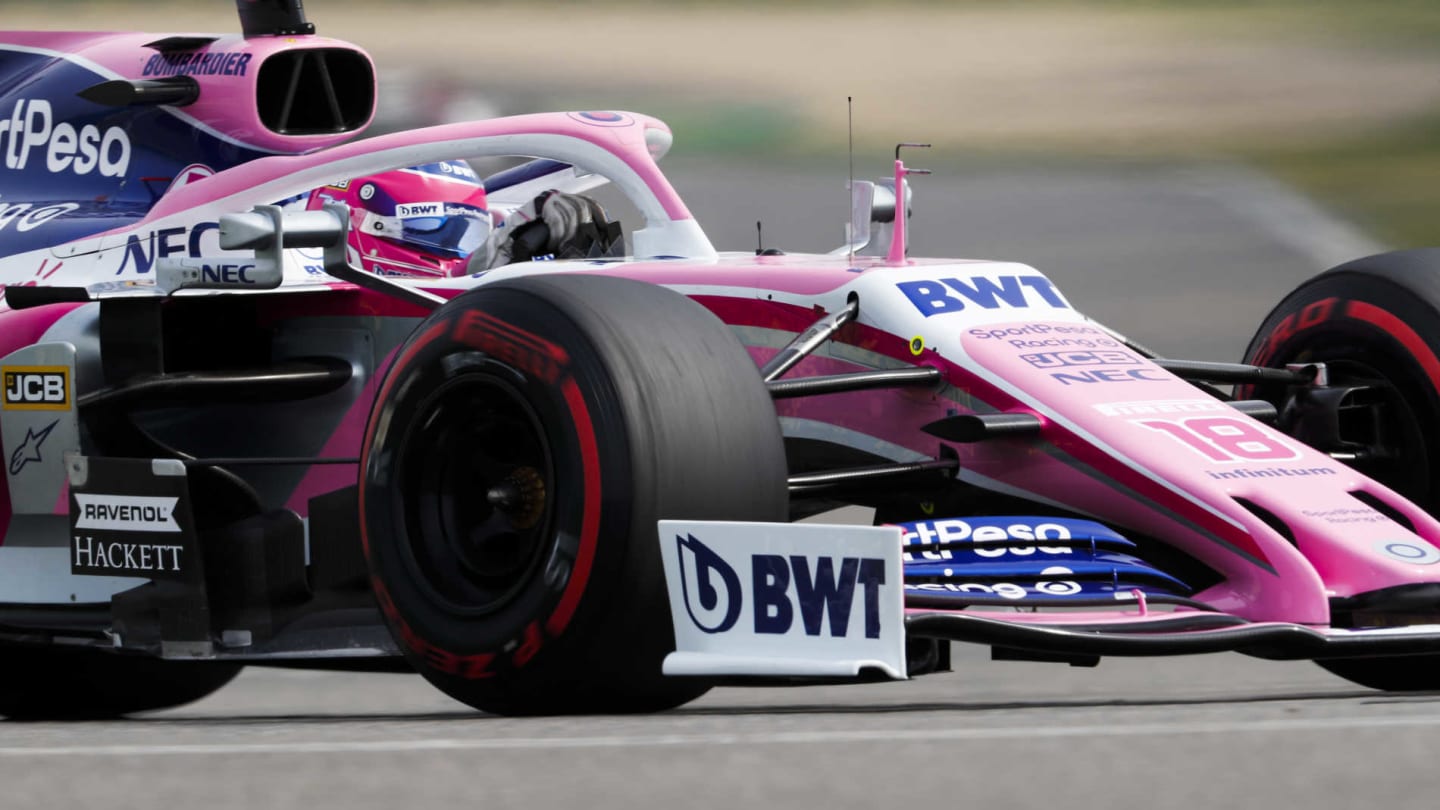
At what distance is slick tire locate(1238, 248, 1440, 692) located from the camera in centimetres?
654

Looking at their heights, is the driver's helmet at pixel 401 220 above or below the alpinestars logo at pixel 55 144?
below

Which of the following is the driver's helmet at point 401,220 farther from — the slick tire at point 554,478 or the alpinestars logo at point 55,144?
the slick tire at point 554,478

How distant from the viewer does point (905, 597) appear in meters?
5.04

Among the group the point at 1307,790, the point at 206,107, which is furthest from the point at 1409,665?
the point at 206,107

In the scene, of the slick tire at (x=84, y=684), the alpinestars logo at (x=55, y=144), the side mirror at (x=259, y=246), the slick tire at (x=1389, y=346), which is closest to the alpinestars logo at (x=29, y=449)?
the side mirror at (x=259, y=246)

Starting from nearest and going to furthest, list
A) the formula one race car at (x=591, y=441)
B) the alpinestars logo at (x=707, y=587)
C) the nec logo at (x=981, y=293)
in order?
1. the alpinestars logo at (x=707, y=587)
2. the formula one race car at (x=591, y=441)
3. the nec logo at (x=981, y=293)

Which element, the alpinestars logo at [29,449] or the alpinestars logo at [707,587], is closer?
the alpinestars logo at [707,587]

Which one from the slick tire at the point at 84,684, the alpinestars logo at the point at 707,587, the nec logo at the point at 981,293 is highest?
the nec logo at the point at 981,293

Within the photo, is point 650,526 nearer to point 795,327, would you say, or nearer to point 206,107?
point 795,327

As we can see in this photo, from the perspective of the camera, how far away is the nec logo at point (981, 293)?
5.92 metres

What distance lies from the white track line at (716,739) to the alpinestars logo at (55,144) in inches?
164

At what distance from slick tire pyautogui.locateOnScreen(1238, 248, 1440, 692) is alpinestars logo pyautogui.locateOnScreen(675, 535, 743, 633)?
7.86ft

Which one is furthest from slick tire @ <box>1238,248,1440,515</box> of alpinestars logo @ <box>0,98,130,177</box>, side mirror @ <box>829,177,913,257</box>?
alpinestars logo @ <box>0,98,130,177</box>

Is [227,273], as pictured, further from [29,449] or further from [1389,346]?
[1389,346]
